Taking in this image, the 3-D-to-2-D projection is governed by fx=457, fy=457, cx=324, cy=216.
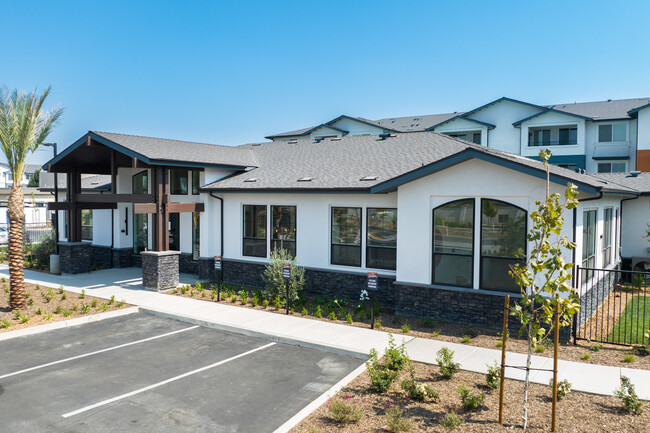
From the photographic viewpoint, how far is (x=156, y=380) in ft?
26.0

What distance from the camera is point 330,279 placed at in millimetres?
14203

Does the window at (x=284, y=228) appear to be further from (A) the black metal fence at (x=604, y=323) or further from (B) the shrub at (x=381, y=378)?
(A) the black metal fence at (x=604, y=323)

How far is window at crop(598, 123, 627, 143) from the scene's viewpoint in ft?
119

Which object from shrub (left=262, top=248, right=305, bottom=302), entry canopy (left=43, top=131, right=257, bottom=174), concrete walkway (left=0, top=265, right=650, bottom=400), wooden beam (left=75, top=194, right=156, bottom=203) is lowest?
concrete walkway (left=0, top=265, right=650, bottom=400)

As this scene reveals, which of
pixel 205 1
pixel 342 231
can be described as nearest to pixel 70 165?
pixel 205 1

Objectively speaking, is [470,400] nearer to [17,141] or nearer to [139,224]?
[17,141]

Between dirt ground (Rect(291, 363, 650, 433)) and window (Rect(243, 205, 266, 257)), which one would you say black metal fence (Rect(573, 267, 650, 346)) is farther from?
window (Rect(243, 205, 266, 257))

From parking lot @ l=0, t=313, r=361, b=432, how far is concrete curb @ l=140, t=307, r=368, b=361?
152 millimetres

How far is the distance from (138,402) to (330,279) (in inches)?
309

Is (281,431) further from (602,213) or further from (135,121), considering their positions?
(135,121)

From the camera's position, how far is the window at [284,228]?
1524 centimetres

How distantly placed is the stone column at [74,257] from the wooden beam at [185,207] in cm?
564

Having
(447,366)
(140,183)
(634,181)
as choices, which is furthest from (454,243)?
(140,183)

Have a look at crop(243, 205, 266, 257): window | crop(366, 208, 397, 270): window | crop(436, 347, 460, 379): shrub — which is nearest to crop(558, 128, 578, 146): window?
crop(366, 208, 397, 270): window
